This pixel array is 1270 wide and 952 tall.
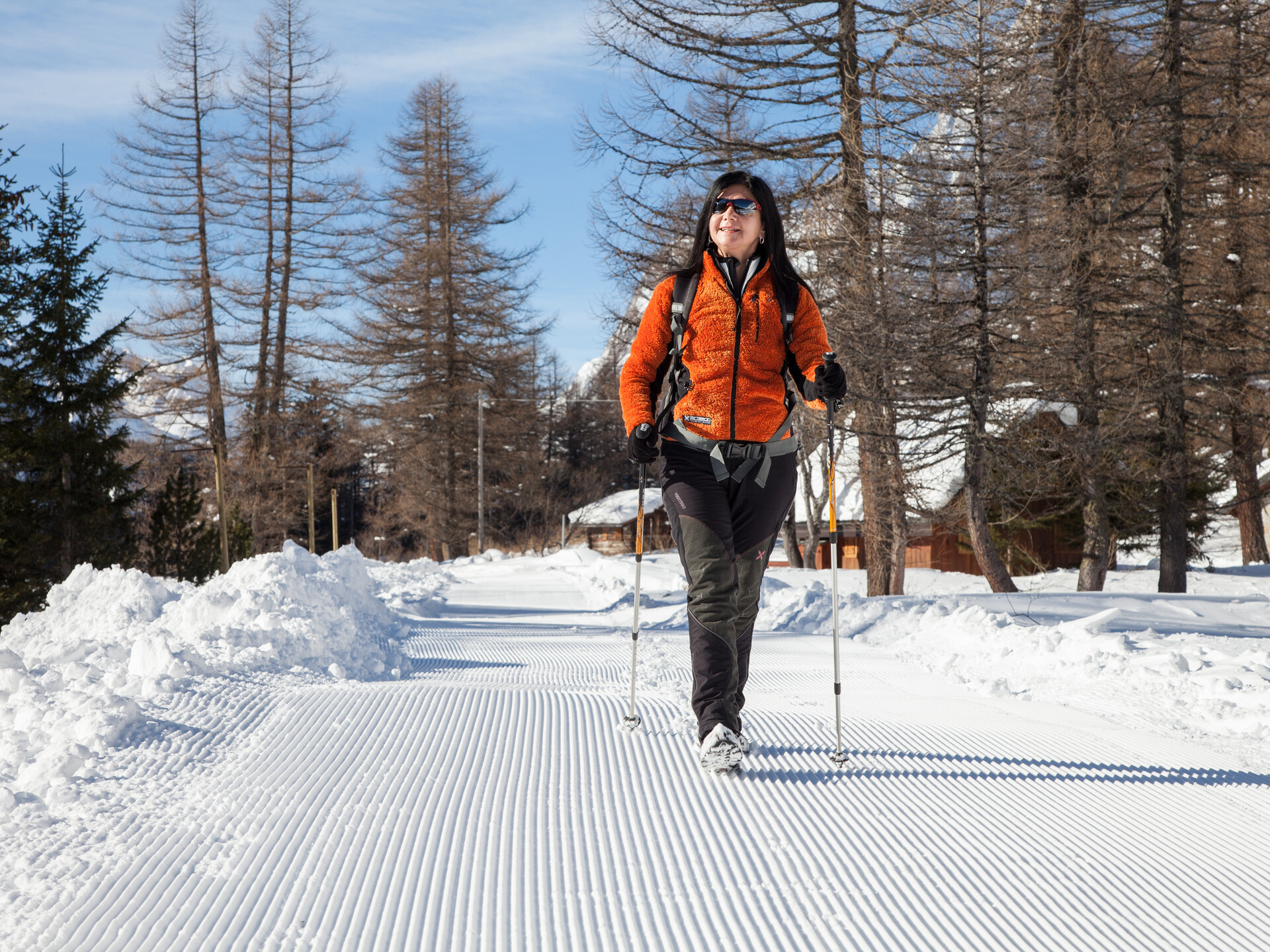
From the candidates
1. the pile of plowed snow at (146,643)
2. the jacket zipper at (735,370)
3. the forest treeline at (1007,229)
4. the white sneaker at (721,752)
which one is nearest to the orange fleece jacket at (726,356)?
the jacket zipper at (735,370)

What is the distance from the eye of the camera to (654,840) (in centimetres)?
250

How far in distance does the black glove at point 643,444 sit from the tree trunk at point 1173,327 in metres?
12.1

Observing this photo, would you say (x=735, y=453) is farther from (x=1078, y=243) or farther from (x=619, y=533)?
(x=619, y=533)

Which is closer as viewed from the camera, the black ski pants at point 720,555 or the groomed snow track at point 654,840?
the groomed snow track at point 654,840

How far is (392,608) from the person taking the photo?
9.80m

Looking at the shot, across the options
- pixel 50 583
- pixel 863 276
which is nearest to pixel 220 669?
pixel 863 276

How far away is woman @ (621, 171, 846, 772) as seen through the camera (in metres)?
3.24

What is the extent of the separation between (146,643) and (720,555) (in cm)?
260

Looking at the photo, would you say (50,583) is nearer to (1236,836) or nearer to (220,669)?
(220,669)

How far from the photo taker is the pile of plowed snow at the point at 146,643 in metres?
2.95

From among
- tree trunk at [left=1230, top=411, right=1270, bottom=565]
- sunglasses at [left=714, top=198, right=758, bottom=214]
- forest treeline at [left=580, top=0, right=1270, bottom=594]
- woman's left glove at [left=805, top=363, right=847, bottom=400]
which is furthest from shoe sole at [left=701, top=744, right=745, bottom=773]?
tree trunk at [left=1230, top=411, right=1270, bottom=565]

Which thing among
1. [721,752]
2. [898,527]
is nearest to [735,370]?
[721,752]

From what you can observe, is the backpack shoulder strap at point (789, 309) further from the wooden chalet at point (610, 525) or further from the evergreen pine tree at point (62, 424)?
the wooden chalet at point (610, 525)

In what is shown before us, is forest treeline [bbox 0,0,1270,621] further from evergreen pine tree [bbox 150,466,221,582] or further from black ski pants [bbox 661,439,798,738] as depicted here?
black ski pants [bbox 661,439,798,738]
